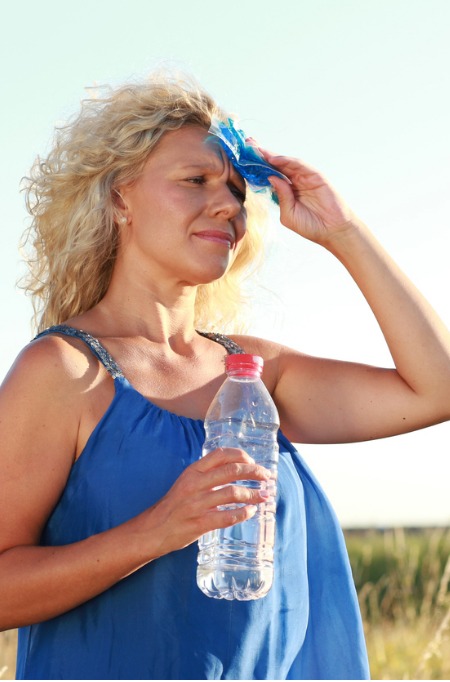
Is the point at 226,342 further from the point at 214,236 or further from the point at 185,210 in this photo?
the point at 185,210

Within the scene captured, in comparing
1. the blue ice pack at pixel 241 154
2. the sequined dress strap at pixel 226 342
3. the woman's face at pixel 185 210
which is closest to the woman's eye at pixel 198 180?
the woman's face at pixel 185 210

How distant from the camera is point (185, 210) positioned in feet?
11.8

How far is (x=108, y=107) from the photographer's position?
4016 mm

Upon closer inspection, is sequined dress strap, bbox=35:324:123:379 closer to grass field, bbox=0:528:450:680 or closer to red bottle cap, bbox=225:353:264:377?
red bottle cap, bbox=225:353:264:377

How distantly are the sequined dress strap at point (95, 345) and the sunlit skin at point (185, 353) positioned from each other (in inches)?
1.1

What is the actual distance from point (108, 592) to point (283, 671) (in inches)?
23.5

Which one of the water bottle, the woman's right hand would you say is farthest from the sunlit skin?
the woman's right hand

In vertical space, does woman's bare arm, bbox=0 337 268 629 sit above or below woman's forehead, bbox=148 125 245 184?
below

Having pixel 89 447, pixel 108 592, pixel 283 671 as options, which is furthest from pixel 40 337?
pixel 283 671

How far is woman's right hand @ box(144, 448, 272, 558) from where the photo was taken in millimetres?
2730

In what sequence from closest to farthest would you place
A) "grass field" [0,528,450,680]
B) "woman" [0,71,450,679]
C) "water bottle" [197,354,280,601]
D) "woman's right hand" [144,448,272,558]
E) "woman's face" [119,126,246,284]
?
"woman's right hand" [144,448,272,558]
"woman" [0,71,450,679]
"water bottle" [197,354,280,601]
"woman's face" [119,126,246,284]
"grass field" [0,528,450,680]

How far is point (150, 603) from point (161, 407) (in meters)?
0.61

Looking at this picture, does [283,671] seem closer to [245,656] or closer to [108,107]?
[245,656]

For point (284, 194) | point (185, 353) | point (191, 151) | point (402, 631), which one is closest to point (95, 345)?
point (185, 353)
